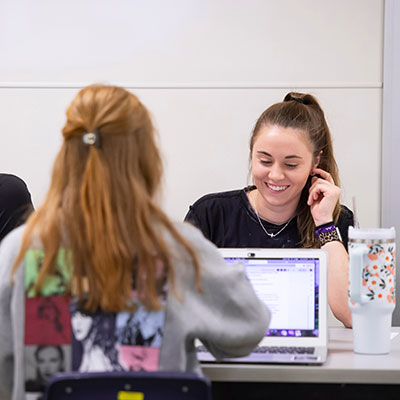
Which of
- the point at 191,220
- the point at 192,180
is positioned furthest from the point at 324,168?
the point at 192,180

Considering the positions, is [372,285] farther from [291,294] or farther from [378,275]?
[291,294]

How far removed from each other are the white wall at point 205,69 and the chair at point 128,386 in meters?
1.93

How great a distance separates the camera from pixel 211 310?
136cm

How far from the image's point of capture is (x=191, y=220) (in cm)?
241

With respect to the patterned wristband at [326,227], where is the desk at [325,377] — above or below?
below

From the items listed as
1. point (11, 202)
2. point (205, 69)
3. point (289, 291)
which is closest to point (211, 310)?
point (289, 291)

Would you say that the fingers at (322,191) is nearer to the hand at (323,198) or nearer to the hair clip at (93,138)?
the hand at (323,198)

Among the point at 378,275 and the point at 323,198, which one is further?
the point at 323,198

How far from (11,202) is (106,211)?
4.02 feet

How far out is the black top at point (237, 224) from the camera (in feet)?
7.69

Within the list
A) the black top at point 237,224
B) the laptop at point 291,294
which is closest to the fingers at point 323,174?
the black top at point 237,224

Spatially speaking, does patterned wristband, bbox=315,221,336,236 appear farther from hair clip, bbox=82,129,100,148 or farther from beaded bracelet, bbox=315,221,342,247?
hair clip, bbox=82,129,100,148

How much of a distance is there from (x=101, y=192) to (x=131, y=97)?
19cm

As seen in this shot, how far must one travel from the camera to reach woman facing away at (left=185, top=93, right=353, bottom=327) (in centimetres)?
227
